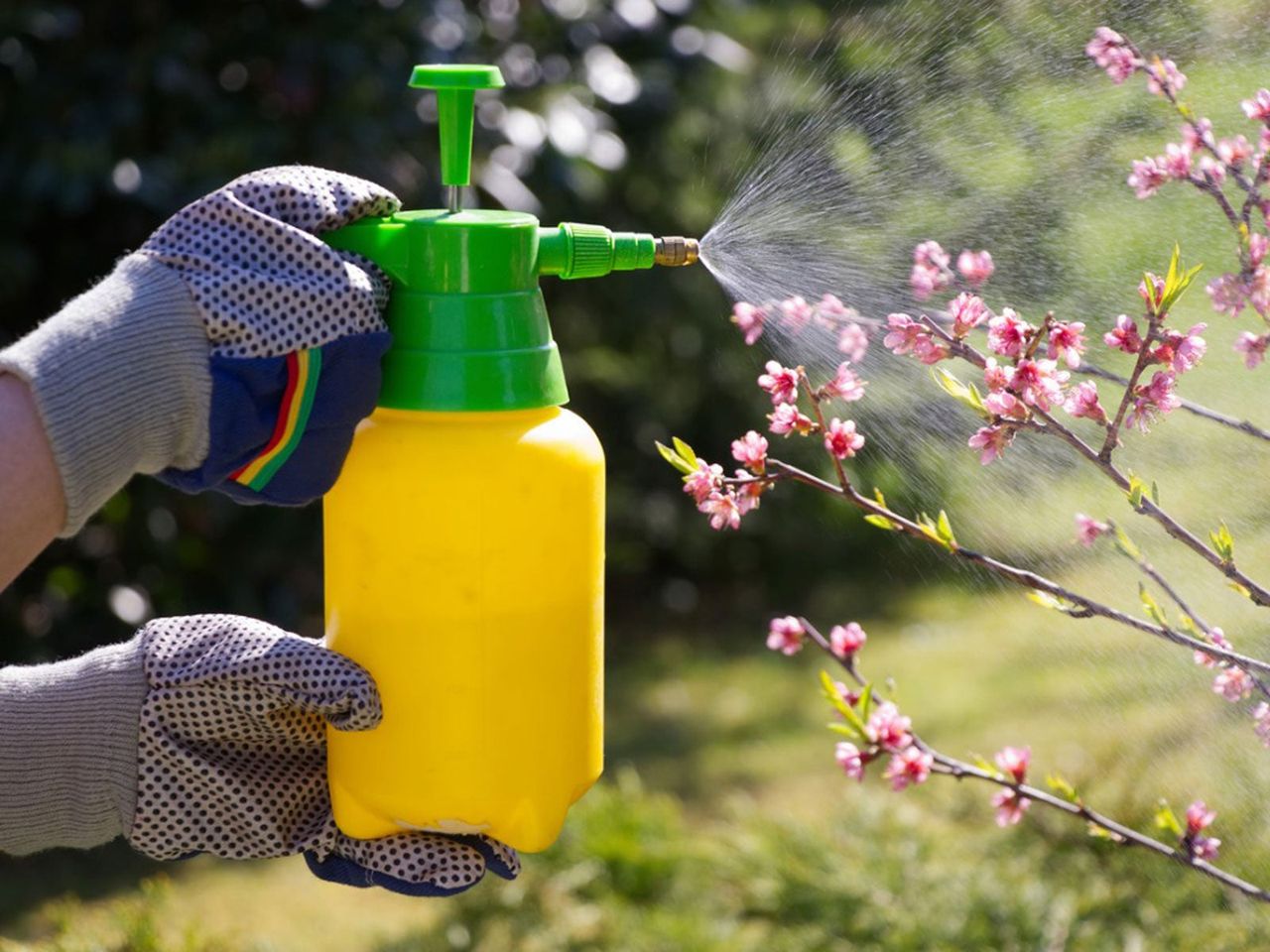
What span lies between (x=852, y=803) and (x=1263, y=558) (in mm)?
1657

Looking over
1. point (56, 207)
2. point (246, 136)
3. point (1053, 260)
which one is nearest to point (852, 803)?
point (1053, 260)

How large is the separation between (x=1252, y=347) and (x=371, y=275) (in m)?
1.03

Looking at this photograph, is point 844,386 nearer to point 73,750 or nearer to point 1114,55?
point 1114,55

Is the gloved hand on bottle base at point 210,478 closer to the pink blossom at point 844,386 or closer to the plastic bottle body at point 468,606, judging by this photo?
the plastic bottle body at point 468,606

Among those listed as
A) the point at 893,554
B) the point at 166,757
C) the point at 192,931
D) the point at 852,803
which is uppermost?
the point at 166,757

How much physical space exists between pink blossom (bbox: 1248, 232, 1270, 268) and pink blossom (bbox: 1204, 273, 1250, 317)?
1.2 inches

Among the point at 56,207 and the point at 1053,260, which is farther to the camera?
the point at 56,207

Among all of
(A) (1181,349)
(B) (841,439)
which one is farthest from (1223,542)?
(B) (841,439)

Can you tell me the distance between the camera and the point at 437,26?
3.92 meters

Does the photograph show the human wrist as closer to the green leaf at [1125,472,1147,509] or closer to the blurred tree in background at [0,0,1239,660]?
the green leaf at [1125,472,1147,509]

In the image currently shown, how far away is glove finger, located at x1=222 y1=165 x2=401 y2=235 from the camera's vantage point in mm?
1436

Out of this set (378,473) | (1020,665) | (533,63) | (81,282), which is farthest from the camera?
(1020,665)

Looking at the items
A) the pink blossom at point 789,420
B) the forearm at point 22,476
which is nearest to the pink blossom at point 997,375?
the pink blossom at point 789,420

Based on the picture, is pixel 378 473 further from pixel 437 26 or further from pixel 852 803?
pixel 437 26
